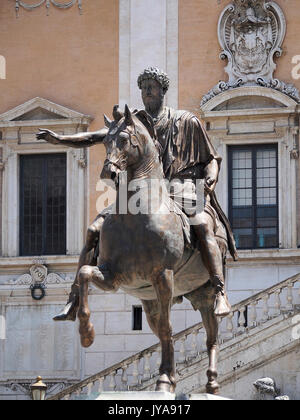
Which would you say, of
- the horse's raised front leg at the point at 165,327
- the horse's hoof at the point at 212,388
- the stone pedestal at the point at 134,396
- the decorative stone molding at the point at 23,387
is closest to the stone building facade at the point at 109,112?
the decorative stone molding at the point at 23,387

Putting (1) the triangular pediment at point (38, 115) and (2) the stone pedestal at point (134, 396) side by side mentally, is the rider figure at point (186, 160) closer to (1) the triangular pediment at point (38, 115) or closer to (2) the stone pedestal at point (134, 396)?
(2) the stone pedestal at point (134, 396)

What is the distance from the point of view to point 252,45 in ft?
90.7

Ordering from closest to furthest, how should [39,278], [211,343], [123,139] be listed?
[123,139] → [211,343] → [39,278]

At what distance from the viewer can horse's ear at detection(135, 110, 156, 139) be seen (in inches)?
575

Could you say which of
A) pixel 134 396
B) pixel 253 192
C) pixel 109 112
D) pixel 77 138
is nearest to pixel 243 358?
pixel 253 192

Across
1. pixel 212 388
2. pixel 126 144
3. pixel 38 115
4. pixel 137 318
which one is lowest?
pixel 137 318

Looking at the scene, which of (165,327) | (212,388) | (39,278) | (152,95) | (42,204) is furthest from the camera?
(42,204)

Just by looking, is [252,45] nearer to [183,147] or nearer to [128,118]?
[183,147]

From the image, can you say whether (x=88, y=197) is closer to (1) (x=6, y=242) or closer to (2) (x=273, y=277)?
(1) (x=6, y=242)

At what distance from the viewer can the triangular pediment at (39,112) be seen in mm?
28266

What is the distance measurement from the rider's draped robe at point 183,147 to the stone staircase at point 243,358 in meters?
8.83

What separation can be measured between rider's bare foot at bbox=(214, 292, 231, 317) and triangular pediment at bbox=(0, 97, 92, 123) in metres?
13.8

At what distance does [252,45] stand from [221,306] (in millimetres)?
13602
